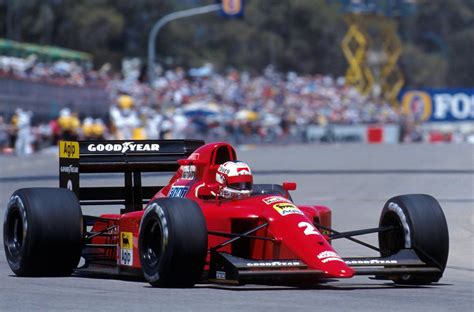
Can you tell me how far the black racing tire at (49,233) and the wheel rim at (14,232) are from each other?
0.17 metres

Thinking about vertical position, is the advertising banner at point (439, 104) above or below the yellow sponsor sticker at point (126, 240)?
above

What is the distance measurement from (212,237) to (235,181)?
486 mm

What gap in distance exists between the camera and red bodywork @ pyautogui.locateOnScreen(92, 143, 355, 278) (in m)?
9.27

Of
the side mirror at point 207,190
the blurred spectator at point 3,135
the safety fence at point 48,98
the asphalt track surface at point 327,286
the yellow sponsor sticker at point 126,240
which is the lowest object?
the asphalt track surface at point 327,286

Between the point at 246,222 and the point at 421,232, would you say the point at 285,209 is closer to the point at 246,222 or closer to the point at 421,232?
the point at 246,222

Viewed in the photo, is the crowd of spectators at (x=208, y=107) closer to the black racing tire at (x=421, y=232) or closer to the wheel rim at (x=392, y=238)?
the wheel rim at (x=392, y=238)

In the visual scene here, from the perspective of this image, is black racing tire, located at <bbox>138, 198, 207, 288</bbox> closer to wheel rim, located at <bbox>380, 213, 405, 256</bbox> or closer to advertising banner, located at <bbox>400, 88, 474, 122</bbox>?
wheel rim, located at <bbox>380, 213, 405, 256</bbox>

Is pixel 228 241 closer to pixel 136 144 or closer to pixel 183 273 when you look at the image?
pixel 183 273

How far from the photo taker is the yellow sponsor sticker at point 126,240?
10.1 metres

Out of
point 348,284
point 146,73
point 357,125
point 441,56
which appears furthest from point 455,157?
point 441,56

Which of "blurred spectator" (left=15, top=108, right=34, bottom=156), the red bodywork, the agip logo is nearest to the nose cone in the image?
the red bodywork

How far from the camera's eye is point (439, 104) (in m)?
85.4

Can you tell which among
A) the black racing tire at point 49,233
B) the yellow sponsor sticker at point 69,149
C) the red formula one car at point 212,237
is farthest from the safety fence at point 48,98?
the black racing tire at point 49,233

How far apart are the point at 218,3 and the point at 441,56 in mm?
79757
